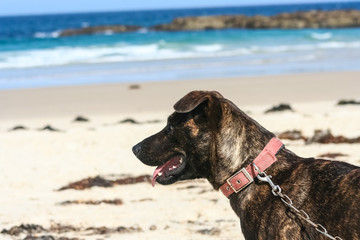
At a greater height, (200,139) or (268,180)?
(200,139)

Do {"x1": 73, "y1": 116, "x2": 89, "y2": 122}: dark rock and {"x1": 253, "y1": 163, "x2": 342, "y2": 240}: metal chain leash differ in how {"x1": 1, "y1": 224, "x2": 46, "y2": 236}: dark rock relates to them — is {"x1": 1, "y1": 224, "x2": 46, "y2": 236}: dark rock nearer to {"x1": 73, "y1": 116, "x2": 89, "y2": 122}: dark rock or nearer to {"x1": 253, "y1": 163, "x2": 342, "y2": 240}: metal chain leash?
{"x1": 253, "y1": 163, "x2": 342, "y2": 240}: metal chain leash

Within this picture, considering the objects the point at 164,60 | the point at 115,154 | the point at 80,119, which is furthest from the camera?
the point at 164,60

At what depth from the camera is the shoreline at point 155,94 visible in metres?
14.5

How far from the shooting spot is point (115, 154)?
910cm

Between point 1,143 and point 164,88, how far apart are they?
7.14 meters

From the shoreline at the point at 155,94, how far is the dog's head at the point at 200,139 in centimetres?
967

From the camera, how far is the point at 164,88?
16812 millimetres

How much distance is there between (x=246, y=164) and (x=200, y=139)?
0.33 m

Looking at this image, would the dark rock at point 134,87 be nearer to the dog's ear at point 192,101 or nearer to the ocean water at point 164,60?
the ocean water at point 164,60

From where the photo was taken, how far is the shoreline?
14.5m

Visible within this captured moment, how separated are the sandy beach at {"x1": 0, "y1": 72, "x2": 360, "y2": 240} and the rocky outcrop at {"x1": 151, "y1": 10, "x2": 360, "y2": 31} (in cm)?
4005

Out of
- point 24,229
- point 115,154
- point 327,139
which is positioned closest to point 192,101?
point 24,229

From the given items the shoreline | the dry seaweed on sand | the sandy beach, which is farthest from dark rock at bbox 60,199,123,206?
the shoreline

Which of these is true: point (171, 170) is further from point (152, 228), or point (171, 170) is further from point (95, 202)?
point (95, 202)
